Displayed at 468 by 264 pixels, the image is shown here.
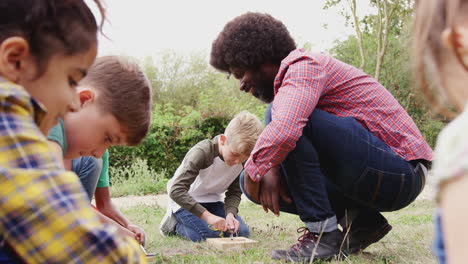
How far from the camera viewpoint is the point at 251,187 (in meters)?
2.94

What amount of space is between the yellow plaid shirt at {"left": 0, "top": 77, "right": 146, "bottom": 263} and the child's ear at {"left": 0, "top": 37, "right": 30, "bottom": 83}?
97 millimetres

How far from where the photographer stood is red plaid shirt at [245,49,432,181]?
102 inches

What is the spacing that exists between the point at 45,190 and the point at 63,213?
0.19ft

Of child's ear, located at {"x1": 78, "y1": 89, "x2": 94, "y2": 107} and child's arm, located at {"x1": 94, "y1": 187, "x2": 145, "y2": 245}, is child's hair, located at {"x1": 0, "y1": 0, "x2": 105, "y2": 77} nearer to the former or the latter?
child's ear, located at {"x1": 78, "y1": 89, "x2": 94, "y2": 107}

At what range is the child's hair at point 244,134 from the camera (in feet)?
12.3

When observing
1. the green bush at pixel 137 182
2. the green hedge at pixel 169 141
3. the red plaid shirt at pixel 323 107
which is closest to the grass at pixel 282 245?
the red plaid shirt at pixel 323 107

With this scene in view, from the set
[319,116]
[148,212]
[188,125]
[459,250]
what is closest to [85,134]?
[319,116]

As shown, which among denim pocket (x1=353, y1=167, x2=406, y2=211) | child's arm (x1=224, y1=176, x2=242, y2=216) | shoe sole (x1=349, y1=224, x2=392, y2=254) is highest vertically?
denim pocket (x1=353, y1=167, x2=406, y2=211)

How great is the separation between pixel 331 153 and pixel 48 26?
1.84 metres

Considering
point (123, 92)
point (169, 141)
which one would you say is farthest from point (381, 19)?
point (123, 92)

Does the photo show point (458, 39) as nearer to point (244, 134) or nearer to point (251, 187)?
point (251, 187)

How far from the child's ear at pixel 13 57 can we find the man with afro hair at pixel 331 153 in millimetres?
1577

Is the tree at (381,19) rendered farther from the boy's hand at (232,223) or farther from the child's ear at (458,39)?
the child's ear at (458,39)

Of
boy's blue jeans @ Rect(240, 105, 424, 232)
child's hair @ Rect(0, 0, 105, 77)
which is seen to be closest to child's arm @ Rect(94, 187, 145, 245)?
boy's blue jeans @ Rect(240, 105, 424, 232)
